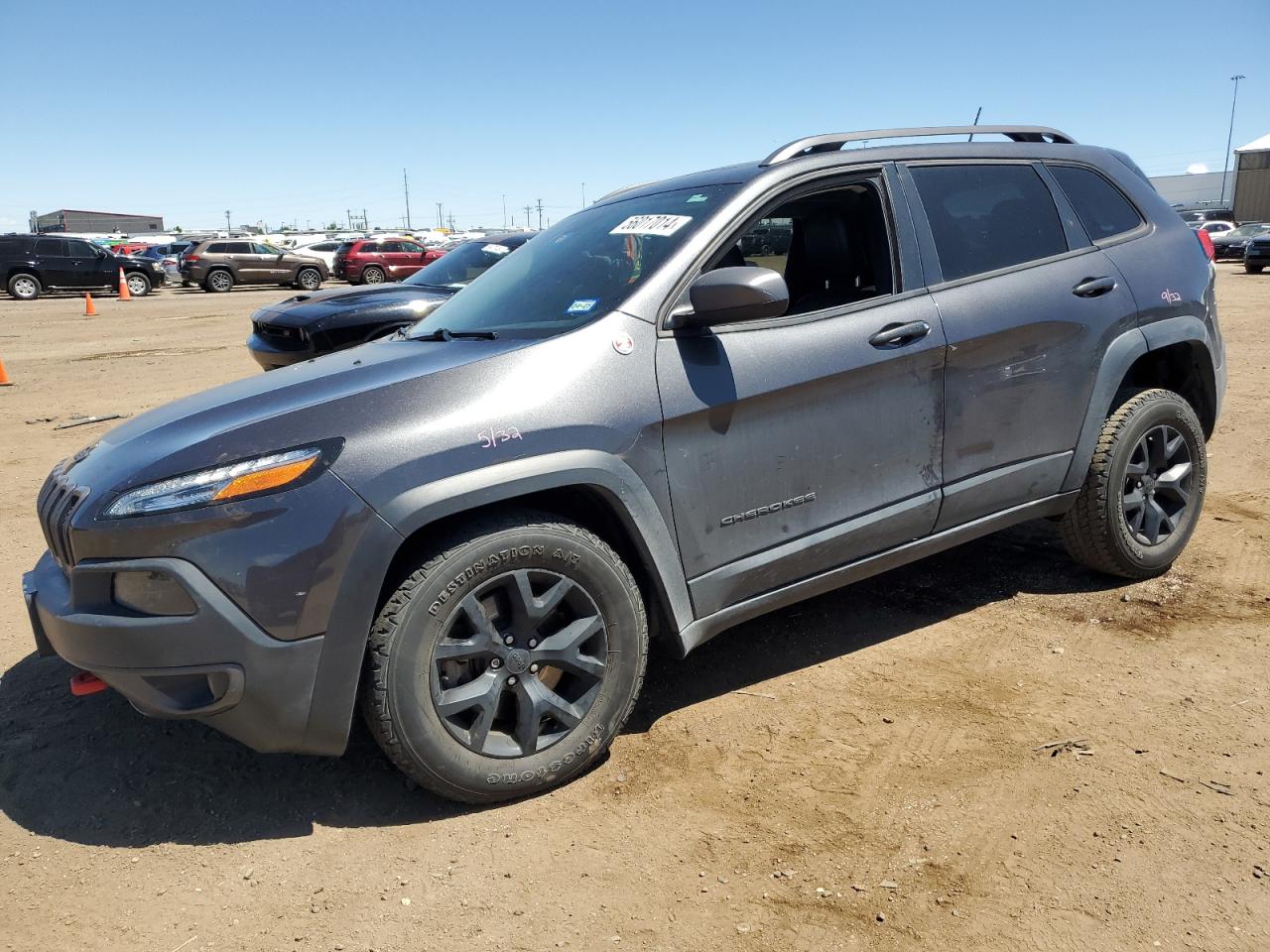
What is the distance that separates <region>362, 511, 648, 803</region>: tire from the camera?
260cm

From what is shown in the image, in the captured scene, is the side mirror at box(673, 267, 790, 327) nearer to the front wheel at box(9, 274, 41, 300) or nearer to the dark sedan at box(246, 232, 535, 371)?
the dark sedan at box(246, 232, 535, 371)

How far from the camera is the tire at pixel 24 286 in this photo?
27.3 m

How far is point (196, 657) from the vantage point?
245 centimetres

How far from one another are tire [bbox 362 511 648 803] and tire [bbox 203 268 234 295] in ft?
103

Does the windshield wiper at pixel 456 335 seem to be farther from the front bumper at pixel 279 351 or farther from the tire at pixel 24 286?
the tire at pixel 24 286

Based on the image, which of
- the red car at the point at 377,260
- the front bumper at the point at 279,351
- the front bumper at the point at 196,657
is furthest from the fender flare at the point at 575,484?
the red car at the point at 377,260

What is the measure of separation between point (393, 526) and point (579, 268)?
137 cm

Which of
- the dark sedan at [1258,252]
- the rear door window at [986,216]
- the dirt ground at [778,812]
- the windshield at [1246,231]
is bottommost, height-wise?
the dirt ground at [778,812]

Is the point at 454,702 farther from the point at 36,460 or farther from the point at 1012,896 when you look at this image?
the point at 36,460

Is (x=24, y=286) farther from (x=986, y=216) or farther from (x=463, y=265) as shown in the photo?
(x=986, y=216)

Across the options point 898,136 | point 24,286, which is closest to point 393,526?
point 898,136

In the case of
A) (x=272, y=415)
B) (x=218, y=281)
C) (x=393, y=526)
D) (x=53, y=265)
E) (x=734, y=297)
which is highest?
(x=734, y=297)

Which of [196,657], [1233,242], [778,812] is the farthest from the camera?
[1233,242]

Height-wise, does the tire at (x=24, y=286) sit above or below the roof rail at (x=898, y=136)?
below
